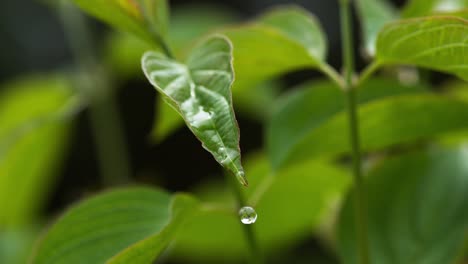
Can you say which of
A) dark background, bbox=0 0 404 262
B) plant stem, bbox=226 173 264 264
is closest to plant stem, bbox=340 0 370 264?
plant stem, bbox=226 173 264 264

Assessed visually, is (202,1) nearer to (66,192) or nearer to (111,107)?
(66,192)

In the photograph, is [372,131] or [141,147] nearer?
[372,131]

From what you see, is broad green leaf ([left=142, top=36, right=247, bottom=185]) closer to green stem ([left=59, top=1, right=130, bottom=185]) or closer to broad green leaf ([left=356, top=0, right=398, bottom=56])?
broad green leaf ([left=356, top=0, right=398, bottom=56])

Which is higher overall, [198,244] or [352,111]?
[352,111]

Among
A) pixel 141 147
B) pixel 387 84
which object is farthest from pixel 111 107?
pixel 387 84

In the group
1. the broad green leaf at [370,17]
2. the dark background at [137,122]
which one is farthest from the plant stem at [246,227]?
the dark background at [137,122]

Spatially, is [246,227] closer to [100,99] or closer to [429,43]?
[429,43]

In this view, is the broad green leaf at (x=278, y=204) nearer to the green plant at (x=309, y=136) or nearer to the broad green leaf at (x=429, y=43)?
the green plant at (x=309, y=136)
